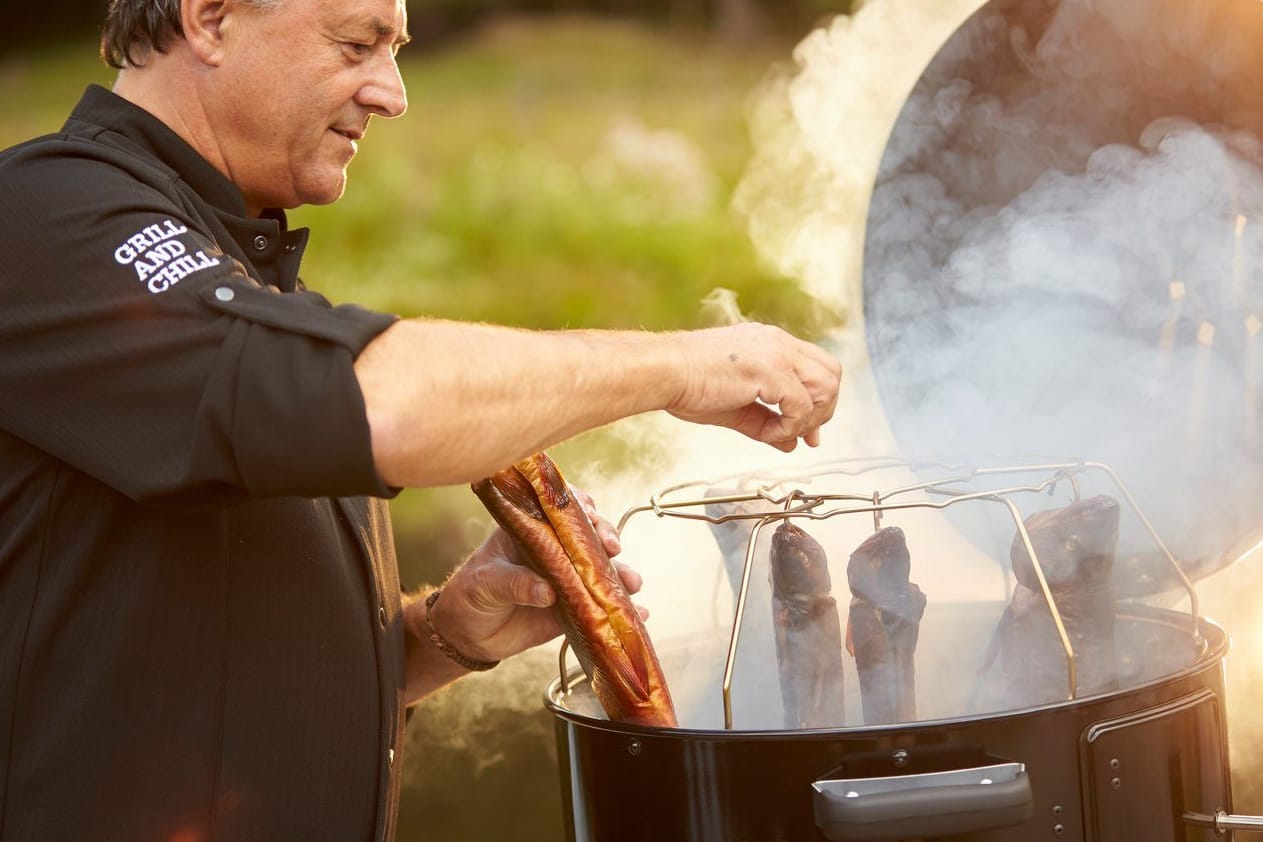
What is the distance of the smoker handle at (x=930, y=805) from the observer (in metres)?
1.55

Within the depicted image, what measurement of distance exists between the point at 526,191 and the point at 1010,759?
367cm

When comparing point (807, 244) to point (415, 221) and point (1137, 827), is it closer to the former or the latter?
point (1137, 827)

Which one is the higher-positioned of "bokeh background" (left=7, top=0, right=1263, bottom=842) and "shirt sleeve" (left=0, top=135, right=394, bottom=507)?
"bokeh background" (left=7, top=0, right=1263, bottom=842)

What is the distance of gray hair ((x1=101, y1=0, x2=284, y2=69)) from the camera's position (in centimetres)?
174

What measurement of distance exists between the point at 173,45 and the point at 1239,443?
1.89 metres

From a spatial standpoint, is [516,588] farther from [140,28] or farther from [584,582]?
[140,28]

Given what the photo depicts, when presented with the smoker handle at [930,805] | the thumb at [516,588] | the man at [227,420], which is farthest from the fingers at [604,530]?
the smoker handle at [930,805]

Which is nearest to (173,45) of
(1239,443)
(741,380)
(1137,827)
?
(741,380)

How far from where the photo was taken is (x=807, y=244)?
10.2ft

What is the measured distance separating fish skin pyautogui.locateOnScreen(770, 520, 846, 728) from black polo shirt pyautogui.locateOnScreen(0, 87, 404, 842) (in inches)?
24.5

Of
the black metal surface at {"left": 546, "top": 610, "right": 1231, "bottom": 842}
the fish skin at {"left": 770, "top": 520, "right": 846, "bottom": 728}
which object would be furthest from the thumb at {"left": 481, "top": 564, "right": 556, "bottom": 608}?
the fish skin at {"left": 770, "top": 520, "right": 846, "bottom": 728}

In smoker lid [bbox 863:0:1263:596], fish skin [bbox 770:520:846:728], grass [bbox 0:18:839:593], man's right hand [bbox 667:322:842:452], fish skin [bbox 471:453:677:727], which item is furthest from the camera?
grass [bbox 0:18:839:593]

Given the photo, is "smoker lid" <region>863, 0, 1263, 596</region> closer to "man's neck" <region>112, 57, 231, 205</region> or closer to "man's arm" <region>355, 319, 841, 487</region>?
"man's arm" <region>355, 319, 841, 487</region>

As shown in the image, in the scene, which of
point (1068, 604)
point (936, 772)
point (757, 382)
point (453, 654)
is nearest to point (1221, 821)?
point (1068, 604)
